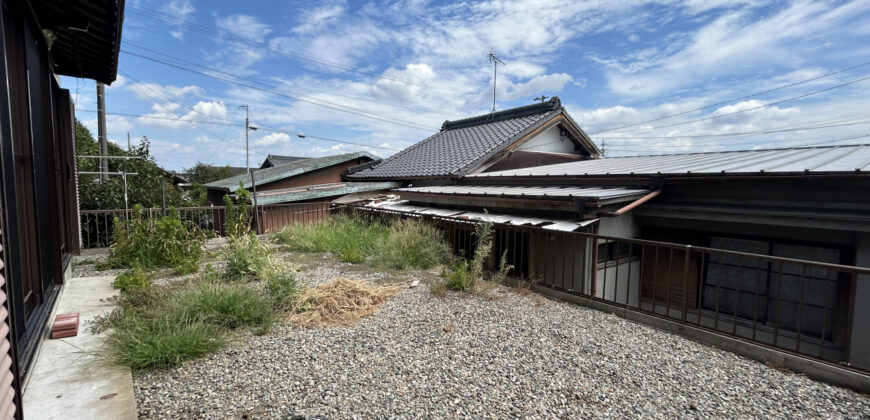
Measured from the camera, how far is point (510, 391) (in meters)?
2.73

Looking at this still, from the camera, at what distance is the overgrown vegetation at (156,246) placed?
19.9 ft

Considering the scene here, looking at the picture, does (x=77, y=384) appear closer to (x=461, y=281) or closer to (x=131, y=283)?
(x=131, y=283)

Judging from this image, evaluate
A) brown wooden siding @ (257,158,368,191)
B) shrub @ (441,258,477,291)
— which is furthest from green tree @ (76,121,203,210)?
shrub @ (441,258,477,291)

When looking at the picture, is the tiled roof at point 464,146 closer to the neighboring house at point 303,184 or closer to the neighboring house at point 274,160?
the neighboring house at point 303,184

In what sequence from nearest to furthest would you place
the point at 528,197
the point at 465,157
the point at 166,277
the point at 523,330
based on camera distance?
the point at 523,330, the point at 166,277, the point at 528,197, the point at 465,157

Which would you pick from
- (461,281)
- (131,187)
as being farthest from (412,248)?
(131,187)

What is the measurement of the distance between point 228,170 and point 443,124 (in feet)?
102

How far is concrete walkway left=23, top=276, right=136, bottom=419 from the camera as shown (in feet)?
7.50

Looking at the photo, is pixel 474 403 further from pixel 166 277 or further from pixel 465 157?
pixel 465 157

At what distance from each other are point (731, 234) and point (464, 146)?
8.33m

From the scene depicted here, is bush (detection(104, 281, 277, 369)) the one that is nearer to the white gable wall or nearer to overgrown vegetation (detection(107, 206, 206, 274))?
overgrown vegetation (detection(107, 206, 206, 274))

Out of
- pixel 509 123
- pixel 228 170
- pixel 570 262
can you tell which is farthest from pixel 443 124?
pixel 228 170

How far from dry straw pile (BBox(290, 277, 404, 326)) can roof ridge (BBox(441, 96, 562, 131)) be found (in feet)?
34.0

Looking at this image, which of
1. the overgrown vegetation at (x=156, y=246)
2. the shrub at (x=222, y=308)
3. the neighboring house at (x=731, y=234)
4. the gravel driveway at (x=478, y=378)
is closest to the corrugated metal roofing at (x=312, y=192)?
the overgrown vegetation at (x=156, y=246)
